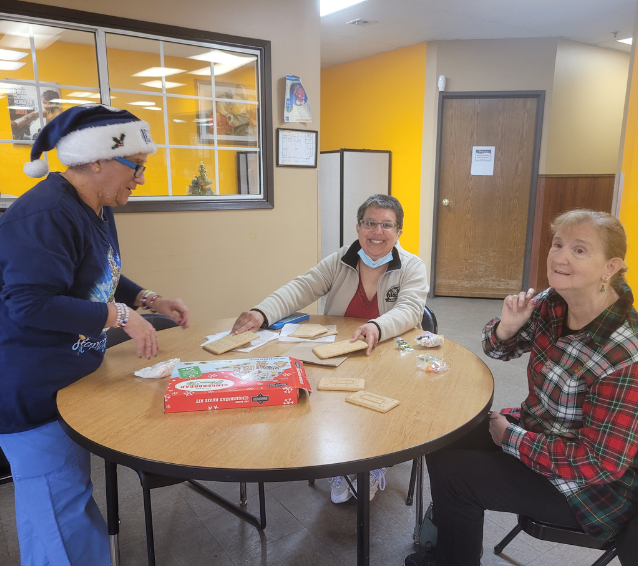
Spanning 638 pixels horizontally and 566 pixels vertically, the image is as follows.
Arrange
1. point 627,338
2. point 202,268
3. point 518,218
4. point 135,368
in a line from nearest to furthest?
point 627,338, point 135,368, point 202,268, point 518,218

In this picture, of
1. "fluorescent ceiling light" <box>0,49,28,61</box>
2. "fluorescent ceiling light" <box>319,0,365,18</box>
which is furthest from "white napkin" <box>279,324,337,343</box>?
"fluorescent ceiling light" <box>319,0,365,18</box>

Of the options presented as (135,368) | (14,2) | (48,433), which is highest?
(14,2)

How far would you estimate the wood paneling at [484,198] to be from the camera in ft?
17.9

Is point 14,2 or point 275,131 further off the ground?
point 14,2

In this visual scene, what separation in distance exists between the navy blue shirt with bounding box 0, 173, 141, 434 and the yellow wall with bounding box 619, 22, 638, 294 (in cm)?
320

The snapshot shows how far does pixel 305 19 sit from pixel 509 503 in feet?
11.3

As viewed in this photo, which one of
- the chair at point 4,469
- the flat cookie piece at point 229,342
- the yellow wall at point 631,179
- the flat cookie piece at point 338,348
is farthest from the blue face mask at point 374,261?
the yellow wall at point 631,179

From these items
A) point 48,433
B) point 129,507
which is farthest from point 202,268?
point 48,433

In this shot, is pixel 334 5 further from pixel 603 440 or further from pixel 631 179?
pixel 603 440

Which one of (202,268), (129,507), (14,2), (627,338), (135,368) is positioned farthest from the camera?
(202,268)

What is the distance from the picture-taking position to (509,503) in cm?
130

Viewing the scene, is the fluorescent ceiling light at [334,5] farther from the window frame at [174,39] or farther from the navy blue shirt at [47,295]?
the navy blue shirt at [47,295]

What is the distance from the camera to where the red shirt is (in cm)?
222

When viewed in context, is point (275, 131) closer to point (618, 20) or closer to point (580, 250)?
A: point (580, 250)
